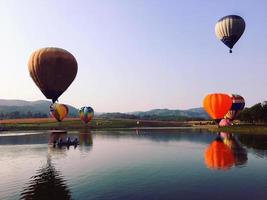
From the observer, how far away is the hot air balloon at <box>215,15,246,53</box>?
104 meters

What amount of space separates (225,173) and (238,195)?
11814 millimetres

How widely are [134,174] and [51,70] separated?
5319 cm

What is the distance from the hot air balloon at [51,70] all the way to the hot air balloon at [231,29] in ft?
148

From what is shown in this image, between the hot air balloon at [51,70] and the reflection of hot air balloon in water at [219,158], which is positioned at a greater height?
the hot air balloon at [51,70]

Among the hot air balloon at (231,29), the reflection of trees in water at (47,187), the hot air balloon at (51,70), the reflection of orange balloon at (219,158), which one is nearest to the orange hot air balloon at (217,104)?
the hot air balloon at (231,29)

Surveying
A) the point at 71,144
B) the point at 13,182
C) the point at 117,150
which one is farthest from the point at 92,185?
the point at 71,144

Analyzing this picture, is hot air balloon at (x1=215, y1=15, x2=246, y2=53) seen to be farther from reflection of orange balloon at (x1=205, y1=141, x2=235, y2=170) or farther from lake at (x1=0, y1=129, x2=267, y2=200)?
lake at (x1=0, y1=129, x2=267, y2=200)

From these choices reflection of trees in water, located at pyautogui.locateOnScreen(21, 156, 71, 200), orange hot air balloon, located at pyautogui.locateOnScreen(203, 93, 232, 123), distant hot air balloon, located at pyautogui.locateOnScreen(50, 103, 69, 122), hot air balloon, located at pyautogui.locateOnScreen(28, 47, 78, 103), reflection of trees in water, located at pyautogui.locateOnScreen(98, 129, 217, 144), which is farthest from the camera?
distant hot air balloon, located at pyautogui.locateOnScreen(50, 103, 69, 122)

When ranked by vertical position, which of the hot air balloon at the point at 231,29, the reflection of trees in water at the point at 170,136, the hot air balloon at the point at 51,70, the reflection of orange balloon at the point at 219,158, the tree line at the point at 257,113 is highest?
the hot air balloon at the point at 231,29

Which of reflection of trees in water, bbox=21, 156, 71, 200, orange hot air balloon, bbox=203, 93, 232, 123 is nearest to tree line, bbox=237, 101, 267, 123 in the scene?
orange hot air balloon, bbox=203, 93, 232, 123

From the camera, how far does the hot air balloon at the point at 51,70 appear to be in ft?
303

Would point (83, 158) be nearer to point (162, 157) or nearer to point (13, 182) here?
point (162, 157)

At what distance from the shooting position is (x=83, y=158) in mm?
62250

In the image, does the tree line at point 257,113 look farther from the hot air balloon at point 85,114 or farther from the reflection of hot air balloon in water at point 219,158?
the reflection of hot air balloon in water at point 219,158
